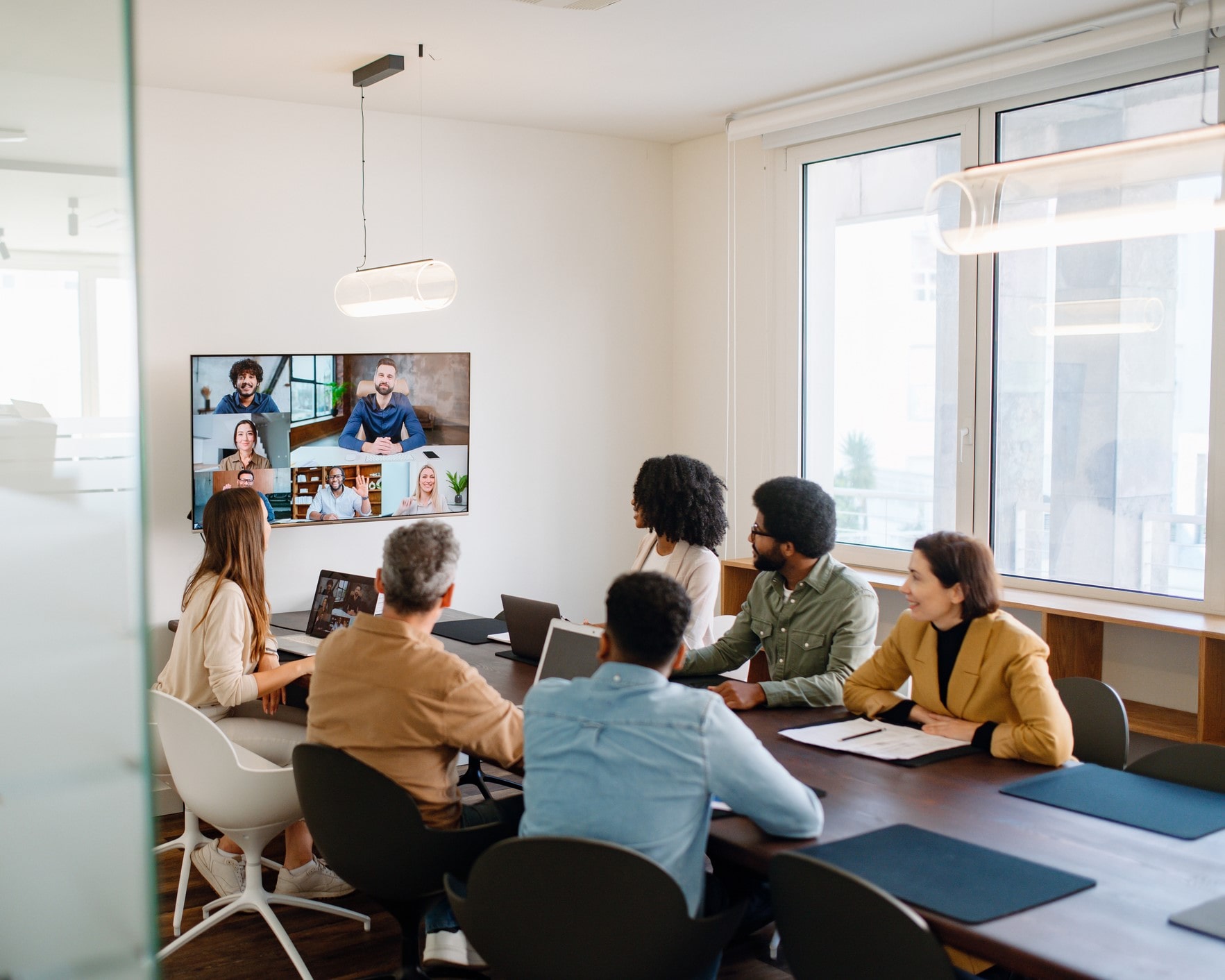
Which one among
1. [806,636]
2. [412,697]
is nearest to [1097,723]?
[806,636]

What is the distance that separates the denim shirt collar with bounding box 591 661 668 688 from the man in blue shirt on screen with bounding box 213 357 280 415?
298 cm

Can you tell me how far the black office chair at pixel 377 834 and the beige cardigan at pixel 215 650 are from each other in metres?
0.83

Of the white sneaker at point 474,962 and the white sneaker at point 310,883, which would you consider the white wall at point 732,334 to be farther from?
the white sneaker at point 474,962

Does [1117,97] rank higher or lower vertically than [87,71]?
higher

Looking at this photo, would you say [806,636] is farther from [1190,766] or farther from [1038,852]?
[1038,852]

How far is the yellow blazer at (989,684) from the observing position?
97.3 inches

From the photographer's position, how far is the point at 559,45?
4.15m

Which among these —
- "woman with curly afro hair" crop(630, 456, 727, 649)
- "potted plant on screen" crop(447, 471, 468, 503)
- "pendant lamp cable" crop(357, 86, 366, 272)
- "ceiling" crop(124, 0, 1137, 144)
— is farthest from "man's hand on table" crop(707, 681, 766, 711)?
"pendant lamp cable" crop(357, 86, 366, 272)

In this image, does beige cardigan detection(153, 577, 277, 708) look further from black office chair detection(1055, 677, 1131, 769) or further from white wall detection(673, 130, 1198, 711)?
white wall detection(673, 130, 1198, 711)

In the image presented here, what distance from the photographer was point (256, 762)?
3.14 metres

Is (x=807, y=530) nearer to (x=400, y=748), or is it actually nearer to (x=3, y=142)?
(x=400, y=748)

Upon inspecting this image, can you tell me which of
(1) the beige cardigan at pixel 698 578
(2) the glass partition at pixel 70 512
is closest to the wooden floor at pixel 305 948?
(1) the beige cardigan at pixel 698 578

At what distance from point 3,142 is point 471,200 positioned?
175 inches

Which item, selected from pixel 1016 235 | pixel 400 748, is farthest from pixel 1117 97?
pixel 400 748
